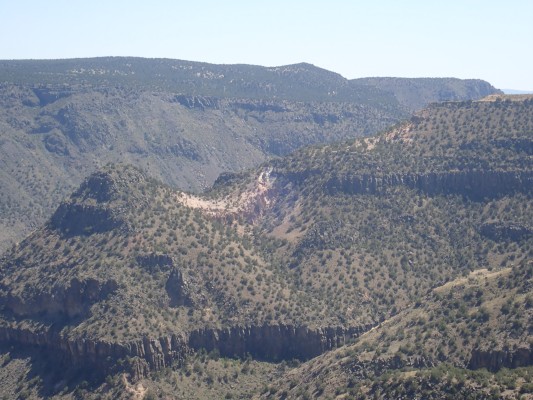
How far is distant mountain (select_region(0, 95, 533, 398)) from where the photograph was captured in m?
111

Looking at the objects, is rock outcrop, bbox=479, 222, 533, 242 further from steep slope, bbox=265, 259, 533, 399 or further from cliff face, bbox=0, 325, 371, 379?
cliff face, bbox=0, 325, 371, 379

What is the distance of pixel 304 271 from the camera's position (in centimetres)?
14488

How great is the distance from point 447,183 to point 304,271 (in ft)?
103

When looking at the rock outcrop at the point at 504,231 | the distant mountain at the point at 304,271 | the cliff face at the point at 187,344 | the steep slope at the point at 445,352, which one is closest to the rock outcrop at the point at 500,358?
the steep slope at the point at 445,352

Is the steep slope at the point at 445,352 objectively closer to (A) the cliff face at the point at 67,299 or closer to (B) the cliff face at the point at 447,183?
(A) the cliff face at the point at 67,299

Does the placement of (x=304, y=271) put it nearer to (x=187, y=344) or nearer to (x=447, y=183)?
(x=187, y=344)

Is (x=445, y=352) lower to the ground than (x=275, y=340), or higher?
higher

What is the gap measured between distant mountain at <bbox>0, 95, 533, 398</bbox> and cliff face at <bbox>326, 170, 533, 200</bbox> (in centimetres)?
24

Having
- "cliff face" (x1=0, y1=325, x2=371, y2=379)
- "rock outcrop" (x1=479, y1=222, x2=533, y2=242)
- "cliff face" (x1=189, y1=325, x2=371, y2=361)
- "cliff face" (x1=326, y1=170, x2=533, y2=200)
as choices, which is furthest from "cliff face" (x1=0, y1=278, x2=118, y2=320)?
"rock outcrop" (x1=479, y1=222, x2=533, y2=242)

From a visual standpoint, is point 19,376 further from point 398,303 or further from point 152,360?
point 398,303

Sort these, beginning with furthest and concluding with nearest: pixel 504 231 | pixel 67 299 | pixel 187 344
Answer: pixel 504 231
pixel 67 299
pixel 187 344

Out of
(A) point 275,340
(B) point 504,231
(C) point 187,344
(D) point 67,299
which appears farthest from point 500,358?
(D) point 67,299

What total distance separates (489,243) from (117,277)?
189ft

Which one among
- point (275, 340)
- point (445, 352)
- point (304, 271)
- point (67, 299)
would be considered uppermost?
point (445, 352)
